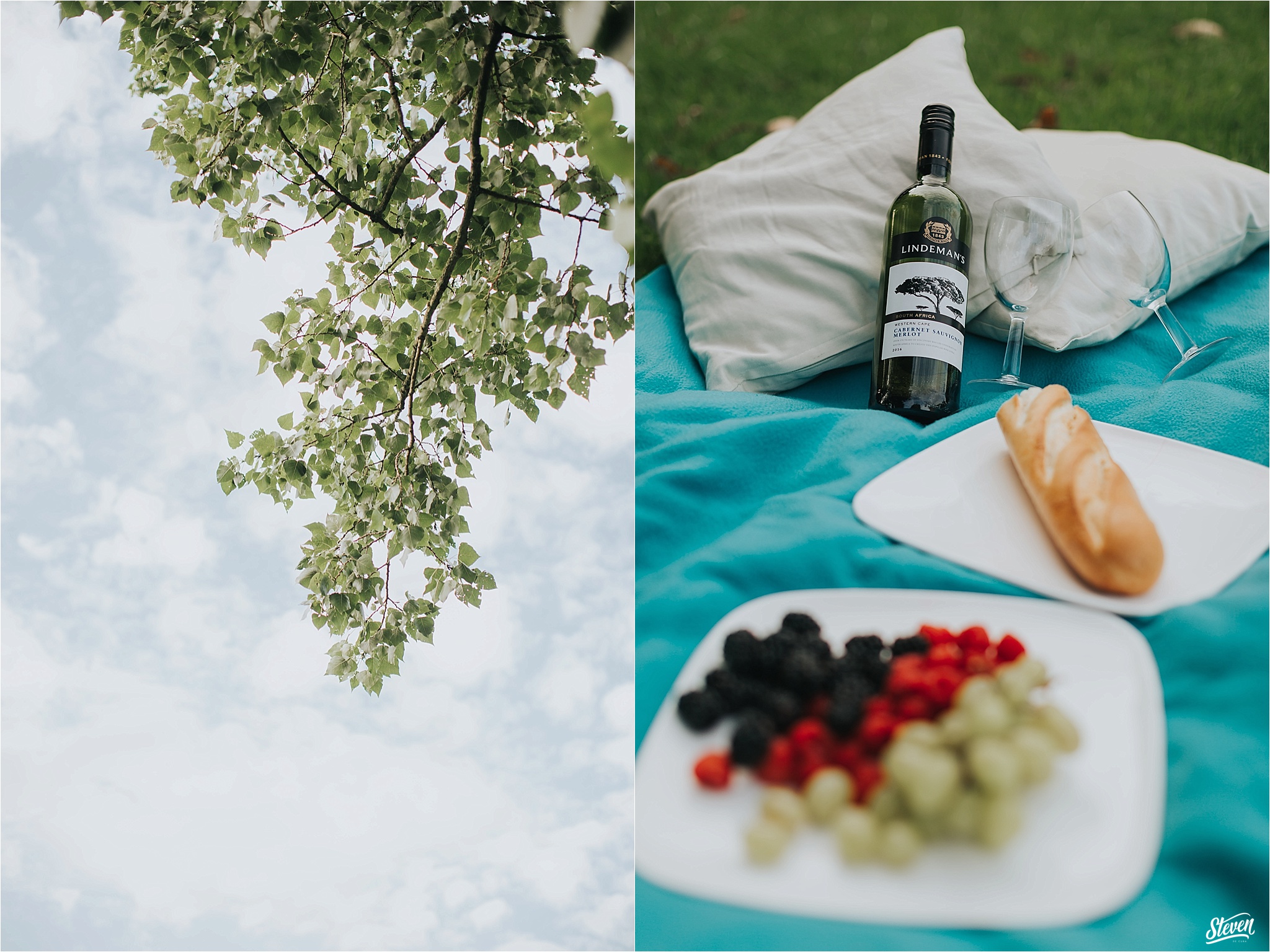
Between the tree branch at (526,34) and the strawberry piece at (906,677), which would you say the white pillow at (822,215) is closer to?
the tree branch at (526,34)

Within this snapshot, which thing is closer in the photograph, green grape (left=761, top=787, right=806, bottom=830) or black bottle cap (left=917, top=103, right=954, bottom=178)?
green grape (left=761, top=787, right=806, bottom=830)

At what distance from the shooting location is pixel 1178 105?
186 cm

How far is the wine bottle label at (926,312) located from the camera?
3.58 ft

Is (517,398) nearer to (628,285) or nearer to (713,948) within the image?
(628,285)

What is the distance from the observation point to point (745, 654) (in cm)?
65

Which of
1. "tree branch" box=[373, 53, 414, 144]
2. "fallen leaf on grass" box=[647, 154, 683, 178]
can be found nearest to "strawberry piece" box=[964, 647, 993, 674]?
"tree branch" box=[373, 53, 414, 144]

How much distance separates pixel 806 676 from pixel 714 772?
9 cm

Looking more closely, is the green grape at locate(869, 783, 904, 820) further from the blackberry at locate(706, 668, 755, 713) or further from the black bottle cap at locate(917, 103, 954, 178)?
the black bottle cap at locate(917, 103, 954, 178)

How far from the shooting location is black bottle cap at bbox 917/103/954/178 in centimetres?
116

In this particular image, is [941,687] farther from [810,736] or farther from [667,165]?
[667,165]

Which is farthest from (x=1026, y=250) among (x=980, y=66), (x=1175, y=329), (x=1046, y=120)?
(x=980, y=66)

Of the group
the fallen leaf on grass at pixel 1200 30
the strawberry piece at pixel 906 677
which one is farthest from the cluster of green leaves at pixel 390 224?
the fallen leaf on grass at pixel 1200 30

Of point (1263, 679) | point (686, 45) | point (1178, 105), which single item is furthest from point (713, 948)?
point (686, 45)

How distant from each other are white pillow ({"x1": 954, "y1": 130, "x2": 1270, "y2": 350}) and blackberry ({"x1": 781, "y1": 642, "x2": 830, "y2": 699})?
0.77m
